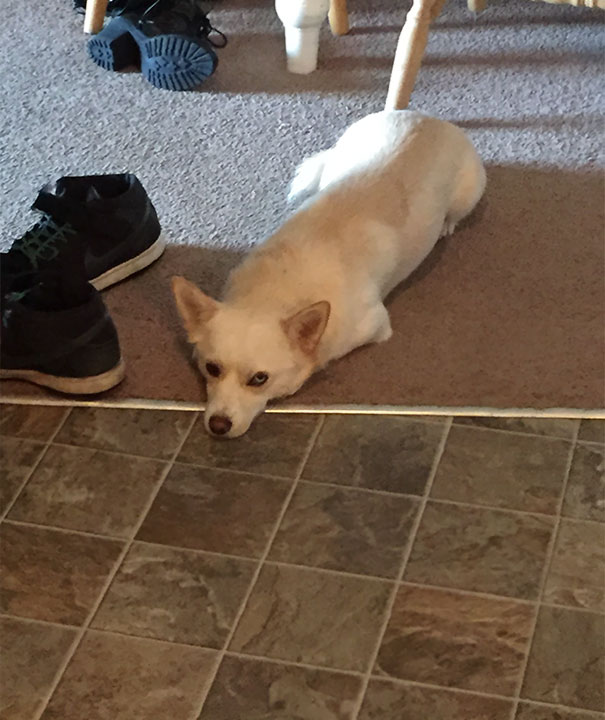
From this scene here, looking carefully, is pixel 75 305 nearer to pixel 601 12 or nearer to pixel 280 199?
pixel 280 199

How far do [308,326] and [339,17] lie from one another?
4.43 ft

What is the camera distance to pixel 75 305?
1549 millimetres

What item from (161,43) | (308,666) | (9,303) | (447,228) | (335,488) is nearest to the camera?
(308,666)

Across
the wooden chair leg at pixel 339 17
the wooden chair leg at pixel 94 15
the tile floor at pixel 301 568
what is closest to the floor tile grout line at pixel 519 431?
the tile floor at pixel 301 568

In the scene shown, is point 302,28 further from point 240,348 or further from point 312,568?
point 312,568

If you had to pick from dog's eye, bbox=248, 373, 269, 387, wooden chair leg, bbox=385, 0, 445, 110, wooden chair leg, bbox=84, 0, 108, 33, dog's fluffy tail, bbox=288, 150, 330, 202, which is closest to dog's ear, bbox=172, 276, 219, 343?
dog's eye, bbox=248, 373, 269, 387

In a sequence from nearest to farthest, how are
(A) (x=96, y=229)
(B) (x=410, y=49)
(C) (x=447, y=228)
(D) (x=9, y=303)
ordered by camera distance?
1. (D) (x=9, y=303)
2. (A) (x=96, y=229)
3. (C) (x=447, y=228)
4. (B) (x=410, y=49)

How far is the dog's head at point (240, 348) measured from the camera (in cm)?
147

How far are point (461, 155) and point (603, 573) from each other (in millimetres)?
863

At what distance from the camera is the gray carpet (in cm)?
165

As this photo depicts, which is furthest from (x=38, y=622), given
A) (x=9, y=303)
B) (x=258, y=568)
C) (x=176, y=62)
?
(x=176, y=62)

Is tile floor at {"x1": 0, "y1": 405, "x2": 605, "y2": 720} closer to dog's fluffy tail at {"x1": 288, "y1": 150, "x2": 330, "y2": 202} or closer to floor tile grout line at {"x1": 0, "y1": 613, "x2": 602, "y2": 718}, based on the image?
floor tile grout line at {"x1": 0, "y1": 613, "x2": 602, "y2": 718}

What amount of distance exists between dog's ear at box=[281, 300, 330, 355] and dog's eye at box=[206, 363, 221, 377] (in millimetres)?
Answer: 113

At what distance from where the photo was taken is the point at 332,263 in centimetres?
163
